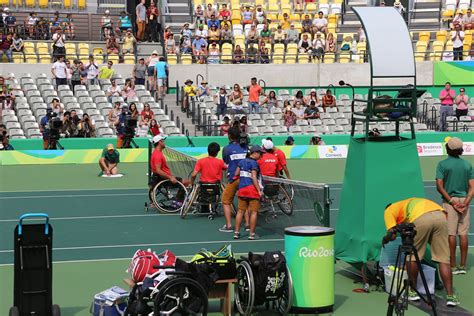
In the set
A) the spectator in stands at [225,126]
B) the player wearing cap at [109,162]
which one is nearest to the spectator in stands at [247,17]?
the spectator in stands at [225,126]

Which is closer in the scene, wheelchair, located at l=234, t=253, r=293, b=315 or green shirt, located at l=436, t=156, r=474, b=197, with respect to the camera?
wheelchair, located at l=234, t=253, r=293, b=315

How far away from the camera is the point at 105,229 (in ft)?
56.3

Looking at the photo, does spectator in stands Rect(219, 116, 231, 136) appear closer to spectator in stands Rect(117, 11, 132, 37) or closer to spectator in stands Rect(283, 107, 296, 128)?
spectator in stands Rect(283, 107, 296, 128)

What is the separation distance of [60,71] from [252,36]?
811cm

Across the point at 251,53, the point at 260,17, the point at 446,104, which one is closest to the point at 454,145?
the point at 446,104

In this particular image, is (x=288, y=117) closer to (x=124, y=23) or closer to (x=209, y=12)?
(x=209, y=12)

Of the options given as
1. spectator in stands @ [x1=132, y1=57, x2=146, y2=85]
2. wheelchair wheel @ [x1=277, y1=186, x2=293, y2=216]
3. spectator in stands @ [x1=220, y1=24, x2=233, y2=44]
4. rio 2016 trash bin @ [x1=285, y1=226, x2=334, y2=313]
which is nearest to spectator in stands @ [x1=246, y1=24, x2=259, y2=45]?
spectator in stands @ [x1=220, y1=24, x2=233, y2=44]

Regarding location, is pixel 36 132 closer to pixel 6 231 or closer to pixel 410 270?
pixel 6 231

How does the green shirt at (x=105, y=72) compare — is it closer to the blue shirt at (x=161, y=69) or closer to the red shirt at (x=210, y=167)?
the blue shirt at (x=161, y=69)

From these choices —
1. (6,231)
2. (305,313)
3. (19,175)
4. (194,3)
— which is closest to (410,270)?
(305,313)

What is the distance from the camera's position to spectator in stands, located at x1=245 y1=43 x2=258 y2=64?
1452 inches

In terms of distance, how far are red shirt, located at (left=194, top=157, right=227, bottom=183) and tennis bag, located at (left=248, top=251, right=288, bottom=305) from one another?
698 cm

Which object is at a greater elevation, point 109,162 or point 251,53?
point 251,53

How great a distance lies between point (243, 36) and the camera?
37.8 metres
